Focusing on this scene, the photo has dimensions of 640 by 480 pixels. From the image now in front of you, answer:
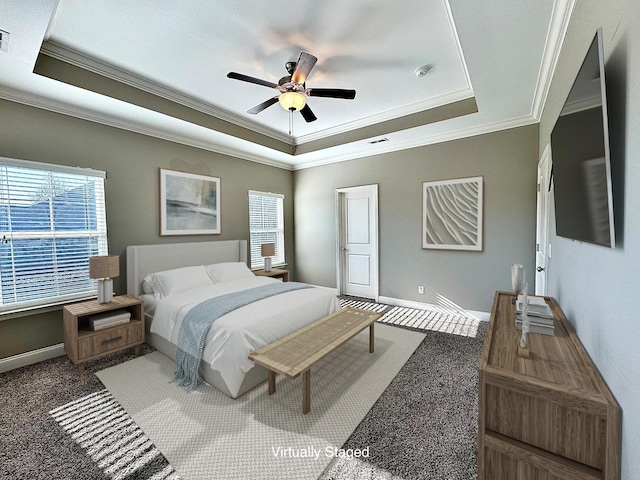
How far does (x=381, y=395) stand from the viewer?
84.9 inches

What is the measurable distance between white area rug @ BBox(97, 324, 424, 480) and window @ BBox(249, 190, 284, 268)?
2489 mm

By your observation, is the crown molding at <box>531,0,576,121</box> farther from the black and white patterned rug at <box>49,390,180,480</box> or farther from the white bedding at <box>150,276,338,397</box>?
the black and white patterned rug at <box>49,390,180,480</box>

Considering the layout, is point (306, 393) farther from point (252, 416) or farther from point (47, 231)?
point (47, 231)

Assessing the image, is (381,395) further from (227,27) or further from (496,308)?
(227,27)

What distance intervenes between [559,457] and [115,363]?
341 centimetres

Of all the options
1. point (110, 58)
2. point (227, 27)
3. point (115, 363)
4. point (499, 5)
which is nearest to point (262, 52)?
point (227, 27)

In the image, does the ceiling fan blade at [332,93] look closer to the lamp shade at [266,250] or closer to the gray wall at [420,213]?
the gray wall at [420,213]

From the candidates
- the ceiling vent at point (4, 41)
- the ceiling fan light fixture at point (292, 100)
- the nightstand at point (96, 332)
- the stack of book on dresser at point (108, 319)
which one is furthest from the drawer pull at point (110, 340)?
the ceiling fan light fixture at point (292, 100)

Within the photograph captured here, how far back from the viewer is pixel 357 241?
504 centimetres

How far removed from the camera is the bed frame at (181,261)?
2260 millimetres

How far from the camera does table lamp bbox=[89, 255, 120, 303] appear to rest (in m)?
2.66

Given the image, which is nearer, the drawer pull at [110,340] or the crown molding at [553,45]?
the crown molding at [553,45]

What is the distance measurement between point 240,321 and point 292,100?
6.77 ft

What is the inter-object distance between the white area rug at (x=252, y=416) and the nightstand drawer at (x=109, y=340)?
214 millimetres
